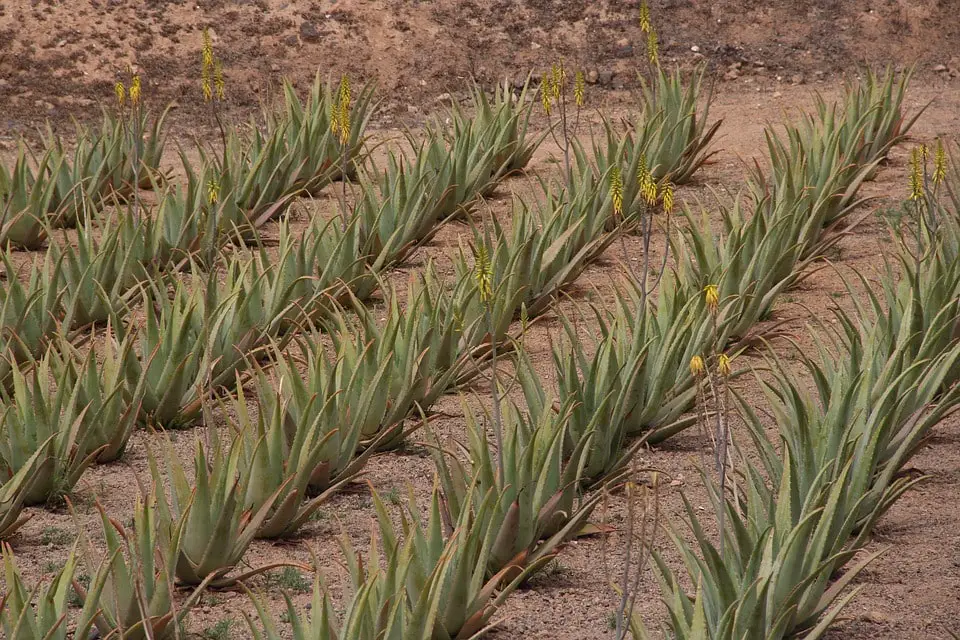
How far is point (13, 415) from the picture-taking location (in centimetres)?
377

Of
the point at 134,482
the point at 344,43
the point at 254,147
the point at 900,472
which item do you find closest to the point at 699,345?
the point at 900,472

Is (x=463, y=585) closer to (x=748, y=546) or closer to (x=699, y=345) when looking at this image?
(x=748, y=546)

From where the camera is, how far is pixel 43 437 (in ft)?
12.7

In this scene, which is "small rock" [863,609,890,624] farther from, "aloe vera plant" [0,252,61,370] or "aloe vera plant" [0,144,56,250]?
"aloe vera plant" [0,144,56,250]

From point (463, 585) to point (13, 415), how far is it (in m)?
1.53

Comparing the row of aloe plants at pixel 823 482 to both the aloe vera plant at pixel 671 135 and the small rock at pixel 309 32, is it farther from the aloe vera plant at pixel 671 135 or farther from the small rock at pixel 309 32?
the small rock at pixel 309 32

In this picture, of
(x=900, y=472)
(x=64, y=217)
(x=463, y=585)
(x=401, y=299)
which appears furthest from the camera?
(x=64, y=217)

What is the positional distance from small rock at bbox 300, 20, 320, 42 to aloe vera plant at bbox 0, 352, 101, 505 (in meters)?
5.91

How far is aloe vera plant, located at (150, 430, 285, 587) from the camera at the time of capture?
331 cm

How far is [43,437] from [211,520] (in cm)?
80

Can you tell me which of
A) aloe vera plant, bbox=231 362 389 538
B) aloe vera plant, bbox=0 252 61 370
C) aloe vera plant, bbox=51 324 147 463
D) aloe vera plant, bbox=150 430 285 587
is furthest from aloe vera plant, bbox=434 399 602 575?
aloe vera plant, bbox=0 252 61 370

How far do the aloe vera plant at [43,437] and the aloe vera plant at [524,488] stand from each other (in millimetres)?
1135

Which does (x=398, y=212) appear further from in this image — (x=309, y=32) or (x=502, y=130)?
(x=309, y=32)

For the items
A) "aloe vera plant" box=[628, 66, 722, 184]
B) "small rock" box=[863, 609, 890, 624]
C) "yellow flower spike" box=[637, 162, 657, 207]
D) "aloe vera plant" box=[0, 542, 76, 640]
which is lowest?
"small rock" box=[863, 609, 890, 624]
